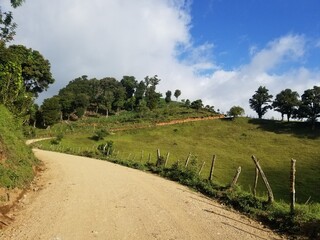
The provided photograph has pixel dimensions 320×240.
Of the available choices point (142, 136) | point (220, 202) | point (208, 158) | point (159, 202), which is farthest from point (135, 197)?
point (142, 136)

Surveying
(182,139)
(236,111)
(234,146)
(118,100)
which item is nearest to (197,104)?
(236,111)

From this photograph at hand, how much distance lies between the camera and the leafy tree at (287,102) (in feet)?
322

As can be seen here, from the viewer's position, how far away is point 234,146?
76688 millimetres

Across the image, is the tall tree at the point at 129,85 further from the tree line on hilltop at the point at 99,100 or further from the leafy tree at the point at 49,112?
the leafy tree at the point at 49,112

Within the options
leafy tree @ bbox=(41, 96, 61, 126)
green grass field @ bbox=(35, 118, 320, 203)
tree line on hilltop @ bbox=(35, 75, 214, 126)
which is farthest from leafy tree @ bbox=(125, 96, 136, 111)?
leafy tree @ bbox=(41, 96, 61, 126)

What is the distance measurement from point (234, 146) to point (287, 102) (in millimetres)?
30508

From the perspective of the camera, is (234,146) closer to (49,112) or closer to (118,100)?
(49,112)

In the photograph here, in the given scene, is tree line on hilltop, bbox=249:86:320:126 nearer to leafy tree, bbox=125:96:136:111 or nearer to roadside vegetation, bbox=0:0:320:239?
roadside vegetation, bbox=0:0:320:239

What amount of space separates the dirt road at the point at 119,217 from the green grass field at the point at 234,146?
2705cm

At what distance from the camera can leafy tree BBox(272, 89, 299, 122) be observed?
9804cm

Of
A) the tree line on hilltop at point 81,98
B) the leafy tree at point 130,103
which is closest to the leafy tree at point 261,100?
the tree line on hilltop at point 81,98

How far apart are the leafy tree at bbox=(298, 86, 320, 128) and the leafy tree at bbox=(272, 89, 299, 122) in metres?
2.85

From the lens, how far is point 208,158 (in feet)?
207

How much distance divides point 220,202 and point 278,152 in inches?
2210
